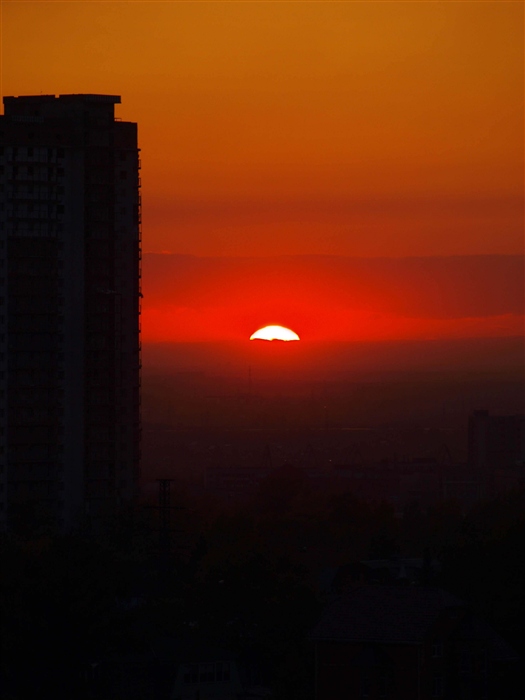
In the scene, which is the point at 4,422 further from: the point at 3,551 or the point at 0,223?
the point at 3,551

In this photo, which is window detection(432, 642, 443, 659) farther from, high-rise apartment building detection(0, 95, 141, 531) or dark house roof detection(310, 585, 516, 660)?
high-rise apartment building detection(0, 95, 141, 531)

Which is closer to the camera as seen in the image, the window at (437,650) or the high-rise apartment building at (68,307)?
the window at (437,650)

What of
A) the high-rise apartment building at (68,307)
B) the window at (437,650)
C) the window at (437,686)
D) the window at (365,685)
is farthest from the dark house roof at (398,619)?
the high-rise apartment building at (68,307)

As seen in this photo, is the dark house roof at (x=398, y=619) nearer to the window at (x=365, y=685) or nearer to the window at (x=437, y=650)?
the window at (x=437, y=650)

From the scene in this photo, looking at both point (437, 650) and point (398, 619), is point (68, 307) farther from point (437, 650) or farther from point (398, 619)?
point (437, 650)

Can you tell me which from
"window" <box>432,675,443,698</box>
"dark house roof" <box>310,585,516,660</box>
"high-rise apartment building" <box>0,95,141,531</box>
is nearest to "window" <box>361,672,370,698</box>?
"dark house roof" <box>310,585,516,660</box>

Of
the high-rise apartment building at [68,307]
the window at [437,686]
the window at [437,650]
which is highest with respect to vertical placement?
the high-rise apartment building at [68,307]

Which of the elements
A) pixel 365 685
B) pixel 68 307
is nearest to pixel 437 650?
pixel 365 685

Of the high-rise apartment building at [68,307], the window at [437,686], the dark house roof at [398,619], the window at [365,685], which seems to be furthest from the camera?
the high-rise apartment building at [68,307]

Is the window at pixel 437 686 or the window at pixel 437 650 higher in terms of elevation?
the window at pixel 437 650
